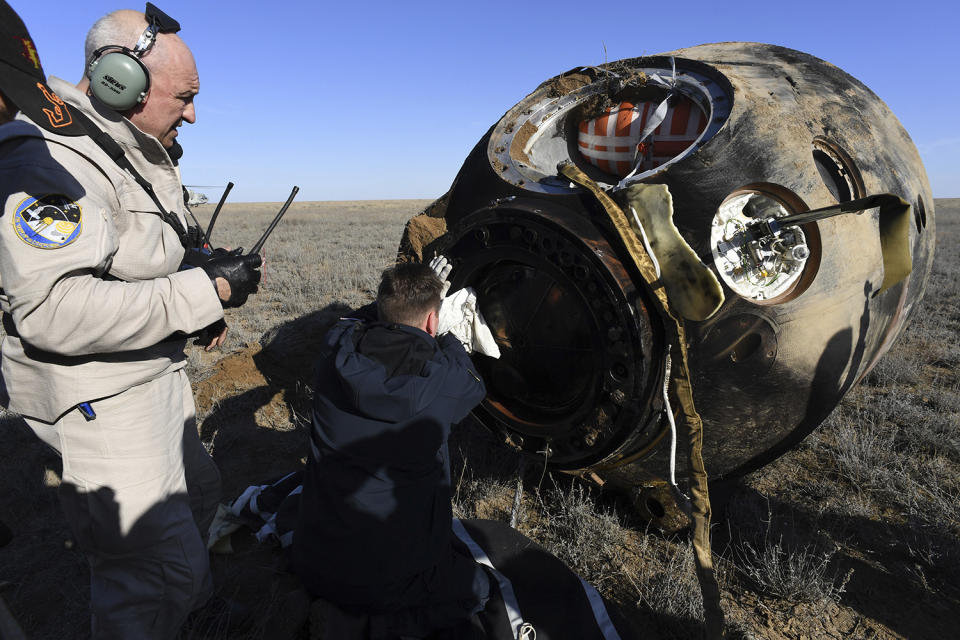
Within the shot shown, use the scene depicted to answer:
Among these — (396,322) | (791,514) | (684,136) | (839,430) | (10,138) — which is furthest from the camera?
(839,430)

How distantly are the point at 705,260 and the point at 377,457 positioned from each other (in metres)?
1.43

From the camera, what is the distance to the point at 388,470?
2.02 m

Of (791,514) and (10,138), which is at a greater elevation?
(10,138)

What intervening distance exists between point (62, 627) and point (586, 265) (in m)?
3.19

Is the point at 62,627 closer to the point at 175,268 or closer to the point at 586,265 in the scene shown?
the point at 175,268

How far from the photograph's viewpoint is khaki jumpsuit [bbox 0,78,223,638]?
5.89ft

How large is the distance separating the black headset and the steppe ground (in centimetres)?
174

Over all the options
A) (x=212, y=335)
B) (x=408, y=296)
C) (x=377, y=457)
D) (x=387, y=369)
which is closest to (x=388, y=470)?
(x=377, y=457)

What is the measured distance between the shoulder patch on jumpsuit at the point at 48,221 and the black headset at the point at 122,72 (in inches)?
21.9

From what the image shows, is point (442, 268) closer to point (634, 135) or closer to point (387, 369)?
point (387, 369)

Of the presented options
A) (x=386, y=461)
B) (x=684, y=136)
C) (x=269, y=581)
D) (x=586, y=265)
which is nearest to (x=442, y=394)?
(x=386, y=461)

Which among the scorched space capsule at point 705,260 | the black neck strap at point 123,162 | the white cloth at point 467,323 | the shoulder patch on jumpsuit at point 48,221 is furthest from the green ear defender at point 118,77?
the white cloth at point 467,323

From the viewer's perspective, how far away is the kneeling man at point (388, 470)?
6.47 feet

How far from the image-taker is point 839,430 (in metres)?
4.18
